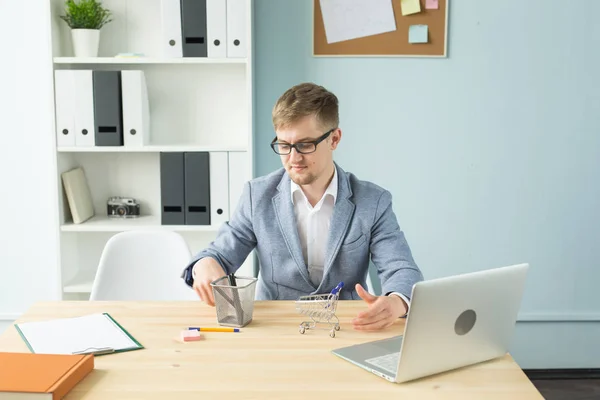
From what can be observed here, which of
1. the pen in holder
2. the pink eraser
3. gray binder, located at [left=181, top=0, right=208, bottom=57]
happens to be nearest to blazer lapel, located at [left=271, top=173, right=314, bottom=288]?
A: the pen in holder

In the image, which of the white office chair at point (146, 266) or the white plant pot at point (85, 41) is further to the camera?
the white plant pot at point (85, 41)

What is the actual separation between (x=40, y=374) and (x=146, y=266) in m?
1.09

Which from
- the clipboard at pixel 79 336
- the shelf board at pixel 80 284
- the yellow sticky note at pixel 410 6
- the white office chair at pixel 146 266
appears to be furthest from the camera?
the yellow sticky note at pixel 410 6

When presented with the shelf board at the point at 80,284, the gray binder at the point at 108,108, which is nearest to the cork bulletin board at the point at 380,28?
the gray binder at the point at 108,108

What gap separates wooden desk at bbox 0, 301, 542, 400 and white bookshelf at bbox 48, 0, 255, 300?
1.32m

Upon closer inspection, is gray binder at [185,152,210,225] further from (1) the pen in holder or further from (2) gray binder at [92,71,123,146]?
(1) the pen in holder

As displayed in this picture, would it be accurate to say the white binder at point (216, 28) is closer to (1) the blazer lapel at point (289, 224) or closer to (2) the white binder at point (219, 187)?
(2) the white binder at point (219, 187)

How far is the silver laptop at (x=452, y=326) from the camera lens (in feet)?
4.35

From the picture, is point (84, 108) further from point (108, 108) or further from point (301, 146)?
point (301, 146)

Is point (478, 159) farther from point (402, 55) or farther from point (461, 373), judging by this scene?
point (461, 373)

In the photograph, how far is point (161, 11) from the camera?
112 inches

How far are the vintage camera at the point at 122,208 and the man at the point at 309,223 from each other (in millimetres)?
1062

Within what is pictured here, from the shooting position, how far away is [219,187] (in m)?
2.95

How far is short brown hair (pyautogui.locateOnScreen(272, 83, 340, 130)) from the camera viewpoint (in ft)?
6.47
